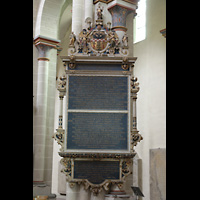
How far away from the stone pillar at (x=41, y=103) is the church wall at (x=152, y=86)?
3.32m

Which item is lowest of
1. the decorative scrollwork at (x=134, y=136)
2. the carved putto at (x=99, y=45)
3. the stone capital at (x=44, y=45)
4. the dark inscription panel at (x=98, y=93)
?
the decorative scrollwork at (x=134, y=136)

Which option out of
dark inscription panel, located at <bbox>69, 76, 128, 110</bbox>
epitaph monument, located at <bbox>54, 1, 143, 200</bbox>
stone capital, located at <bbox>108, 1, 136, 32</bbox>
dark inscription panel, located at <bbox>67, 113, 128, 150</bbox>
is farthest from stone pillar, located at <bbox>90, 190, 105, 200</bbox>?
stone capital, located at <bbox>108, 1, 136, 32</bbox>

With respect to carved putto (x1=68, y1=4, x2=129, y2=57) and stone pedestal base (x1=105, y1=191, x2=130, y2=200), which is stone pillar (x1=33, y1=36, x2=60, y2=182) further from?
stone pedestal base (x1=105, y1=191, x2=130, y2=200)

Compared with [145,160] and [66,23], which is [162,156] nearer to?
[145,160]

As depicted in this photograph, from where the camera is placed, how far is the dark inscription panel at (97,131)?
5984 millimetres

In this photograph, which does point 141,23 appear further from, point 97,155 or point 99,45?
point 97,155

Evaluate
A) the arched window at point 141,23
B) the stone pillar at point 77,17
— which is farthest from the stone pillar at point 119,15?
the arched window at point 141,23

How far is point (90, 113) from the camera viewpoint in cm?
604

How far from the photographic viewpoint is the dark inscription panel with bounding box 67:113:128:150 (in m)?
5.98

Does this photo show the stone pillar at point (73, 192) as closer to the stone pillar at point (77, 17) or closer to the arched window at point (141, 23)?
the stone pillar at point (77, 17)

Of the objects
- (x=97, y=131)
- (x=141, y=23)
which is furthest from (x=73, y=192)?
(x=141, y=23)

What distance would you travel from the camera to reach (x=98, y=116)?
238 inches

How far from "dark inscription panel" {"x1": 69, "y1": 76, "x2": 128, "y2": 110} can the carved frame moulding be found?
98 centimetres
